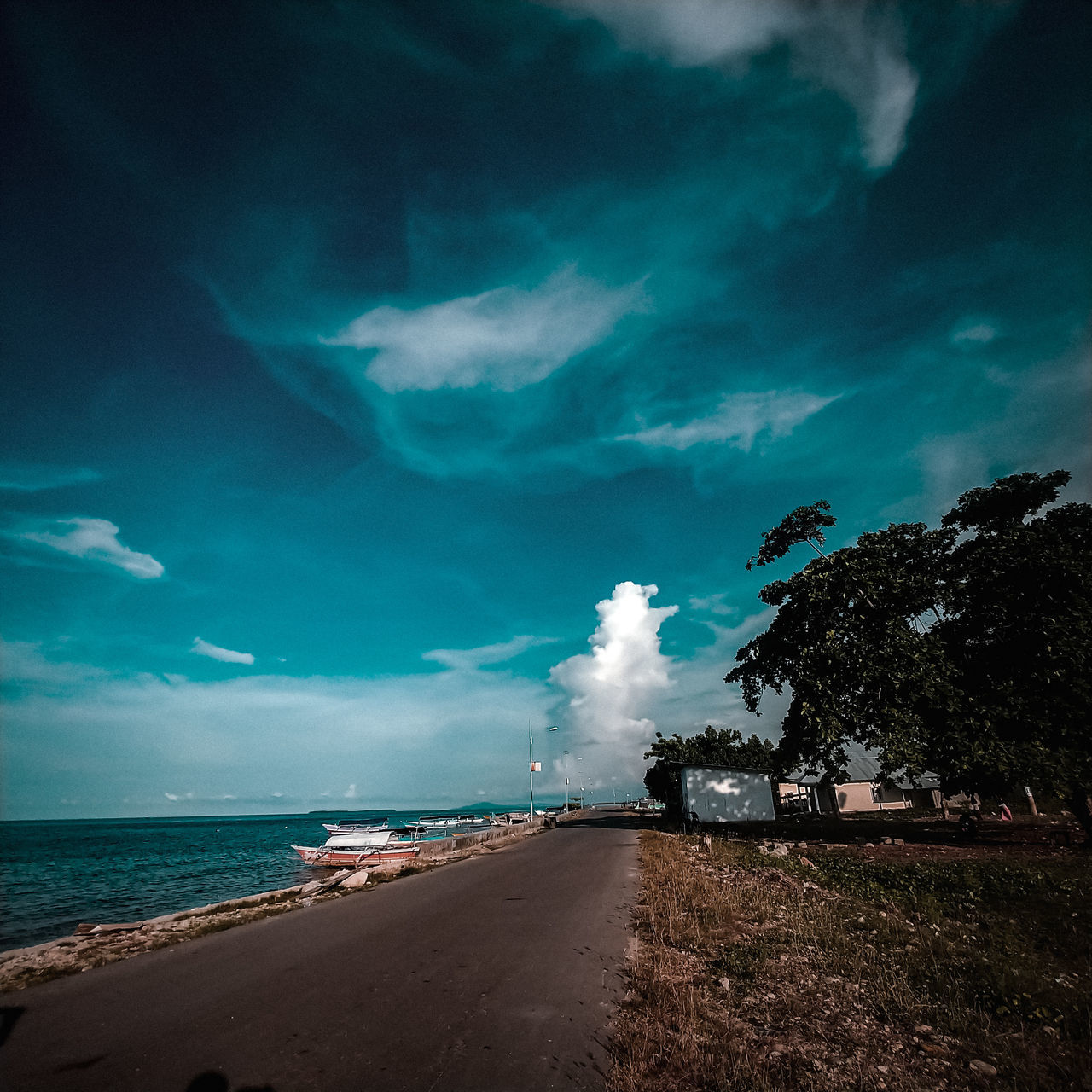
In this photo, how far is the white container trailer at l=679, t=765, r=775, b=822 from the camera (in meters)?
41.6

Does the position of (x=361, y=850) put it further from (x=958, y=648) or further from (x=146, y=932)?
(x=958, y=648)

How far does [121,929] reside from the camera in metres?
11.8

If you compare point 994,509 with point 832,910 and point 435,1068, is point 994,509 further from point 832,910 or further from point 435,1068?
point 435,1068

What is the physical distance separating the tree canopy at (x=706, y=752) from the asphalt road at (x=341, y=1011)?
209 feet

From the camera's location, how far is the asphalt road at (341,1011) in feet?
17.4

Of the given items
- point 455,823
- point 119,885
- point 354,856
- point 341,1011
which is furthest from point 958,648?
point 455,823

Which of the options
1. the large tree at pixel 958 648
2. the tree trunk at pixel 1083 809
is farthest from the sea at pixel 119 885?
the tree trunk at pixel 1083 809

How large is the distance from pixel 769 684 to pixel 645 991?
20.3m

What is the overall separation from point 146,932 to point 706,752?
242 feet

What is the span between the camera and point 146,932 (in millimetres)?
11344

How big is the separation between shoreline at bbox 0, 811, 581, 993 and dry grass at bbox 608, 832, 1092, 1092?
8708mm

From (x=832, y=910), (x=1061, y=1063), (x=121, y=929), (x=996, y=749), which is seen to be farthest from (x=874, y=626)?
(x=121, y=929)

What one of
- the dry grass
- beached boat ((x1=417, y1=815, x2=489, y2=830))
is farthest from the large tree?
beached boat ((x1=417, y1=815, x2=489, y2=830))

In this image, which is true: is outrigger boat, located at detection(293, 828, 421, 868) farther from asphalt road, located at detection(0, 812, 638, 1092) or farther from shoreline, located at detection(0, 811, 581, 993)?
asphalt road, located at detection(0, 812, 638, 1092)
